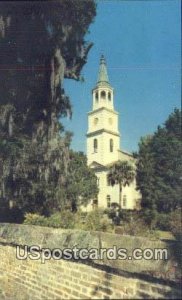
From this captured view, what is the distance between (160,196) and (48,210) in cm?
1835

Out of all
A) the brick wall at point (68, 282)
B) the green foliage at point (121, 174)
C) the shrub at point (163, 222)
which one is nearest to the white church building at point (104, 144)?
the green foliage at point (121, 174)

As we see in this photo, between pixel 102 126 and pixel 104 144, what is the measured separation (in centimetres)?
222

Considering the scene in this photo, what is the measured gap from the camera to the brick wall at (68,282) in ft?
11.5

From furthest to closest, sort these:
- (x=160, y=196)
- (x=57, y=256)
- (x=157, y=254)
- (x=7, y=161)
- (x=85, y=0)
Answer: (x=160, y=196)
(x=7, y=161)
(x=85, y=0)
(x=57, y=256)
(x=157, y=254)

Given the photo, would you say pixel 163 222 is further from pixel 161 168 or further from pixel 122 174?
pixel 122 174

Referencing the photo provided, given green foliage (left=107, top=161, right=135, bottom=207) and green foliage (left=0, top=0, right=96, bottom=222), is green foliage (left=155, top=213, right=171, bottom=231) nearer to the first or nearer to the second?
green foliage (left=107, top=161, right=135, bottom=207)

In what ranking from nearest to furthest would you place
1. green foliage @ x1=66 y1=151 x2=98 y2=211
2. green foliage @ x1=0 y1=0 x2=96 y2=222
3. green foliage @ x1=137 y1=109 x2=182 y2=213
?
1. green foliage @ x1=0 y1=0 x2=96 y2=222
2. green foliage @ x1=66 y1=151 x2=98 y2=211
3. green foliage @ x1=137 y1=109 x2=182 y2=213

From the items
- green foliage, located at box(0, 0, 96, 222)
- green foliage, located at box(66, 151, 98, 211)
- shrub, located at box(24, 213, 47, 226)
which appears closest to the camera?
green foliage, located at box(0, 0, 96, 222)

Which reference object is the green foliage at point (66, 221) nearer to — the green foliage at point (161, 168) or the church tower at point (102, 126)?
the church tower at point (102, 126)

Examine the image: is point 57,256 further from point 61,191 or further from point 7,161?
point 61,191

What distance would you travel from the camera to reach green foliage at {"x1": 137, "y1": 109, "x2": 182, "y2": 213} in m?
36.5

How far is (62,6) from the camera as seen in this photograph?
11.2 metres

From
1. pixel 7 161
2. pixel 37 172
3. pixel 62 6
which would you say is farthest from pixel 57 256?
pixel 37 172

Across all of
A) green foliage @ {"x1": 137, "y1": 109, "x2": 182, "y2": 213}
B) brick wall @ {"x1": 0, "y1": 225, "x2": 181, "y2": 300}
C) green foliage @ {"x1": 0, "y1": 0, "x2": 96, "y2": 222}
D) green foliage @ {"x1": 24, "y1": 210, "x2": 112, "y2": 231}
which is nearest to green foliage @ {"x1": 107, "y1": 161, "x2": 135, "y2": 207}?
green foliage @ {"x1": 137, "y1": 109, "x2": 182, "y2": 213}
